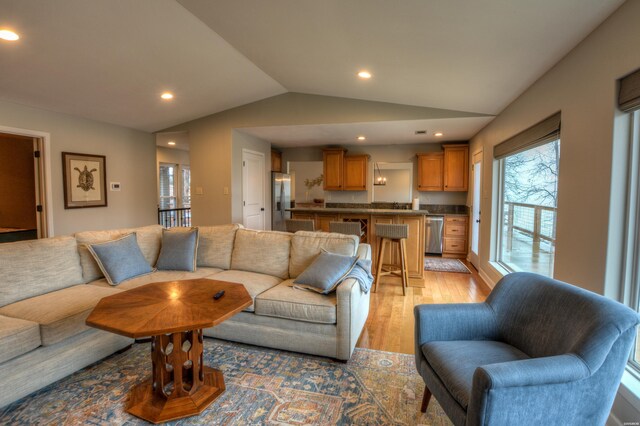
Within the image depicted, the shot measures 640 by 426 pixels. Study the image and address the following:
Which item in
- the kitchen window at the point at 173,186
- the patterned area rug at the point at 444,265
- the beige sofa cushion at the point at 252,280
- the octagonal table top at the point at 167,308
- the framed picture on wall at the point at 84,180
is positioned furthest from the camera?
the kitchen window at the point at 173,186

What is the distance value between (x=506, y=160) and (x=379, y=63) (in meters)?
2.33

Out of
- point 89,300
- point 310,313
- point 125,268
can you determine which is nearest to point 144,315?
point 89,300

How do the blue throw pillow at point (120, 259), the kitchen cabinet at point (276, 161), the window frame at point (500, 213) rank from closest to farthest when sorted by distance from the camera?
the blue throw pillow at point (120, 259) < the window frame at point (500, 213) < the kitchen cabinet at point (276, 161)

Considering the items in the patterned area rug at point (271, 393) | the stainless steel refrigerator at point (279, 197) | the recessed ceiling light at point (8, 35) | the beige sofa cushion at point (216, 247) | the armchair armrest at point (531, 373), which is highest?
A: the recessed ceiling light at point (8, 35)

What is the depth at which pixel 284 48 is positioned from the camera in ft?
10.3

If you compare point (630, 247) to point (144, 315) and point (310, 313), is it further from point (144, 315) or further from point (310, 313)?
point (144, 315)

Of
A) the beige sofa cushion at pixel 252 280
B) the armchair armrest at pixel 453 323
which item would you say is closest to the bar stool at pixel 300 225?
the beige sofa cushion at pixel 252 280

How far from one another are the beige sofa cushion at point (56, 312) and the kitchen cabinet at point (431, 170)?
583cm

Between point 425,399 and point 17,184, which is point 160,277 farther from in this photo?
point 17,184

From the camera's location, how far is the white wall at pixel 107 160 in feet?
13.4

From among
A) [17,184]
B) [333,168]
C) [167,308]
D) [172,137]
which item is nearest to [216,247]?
[167,308]

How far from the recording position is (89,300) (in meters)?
2.37

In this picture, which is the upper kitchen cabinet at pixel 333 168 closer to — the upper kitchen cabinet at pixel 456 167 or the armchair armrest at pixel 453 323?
the upper kitchen cabinet at pixel 456 167

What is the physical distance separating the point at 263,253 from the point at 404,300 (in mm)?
1769
